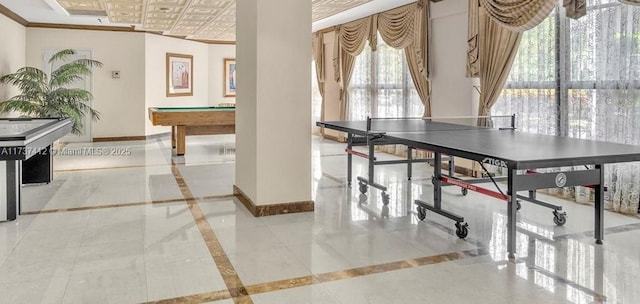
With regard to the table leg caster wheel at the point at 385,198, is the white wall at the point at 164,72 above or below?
above

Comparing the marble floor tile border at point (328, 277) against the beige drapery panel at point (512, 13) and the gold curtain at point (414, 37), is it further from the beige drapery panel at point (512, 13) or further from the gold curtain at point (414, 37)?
the gold curtain at point (414, 37)

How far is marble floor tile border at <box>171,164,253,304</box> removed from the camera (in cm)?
276

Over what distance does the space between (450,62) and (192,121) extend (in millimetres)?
4414

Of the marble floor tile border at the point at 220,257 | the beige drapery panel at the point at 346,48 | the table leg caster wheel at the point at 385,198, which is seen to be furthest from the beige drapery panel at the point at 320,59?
the marble floor tile border at the point at 220,257

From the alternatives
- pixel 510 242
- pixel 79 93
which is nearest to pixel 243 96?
pixel 510 242

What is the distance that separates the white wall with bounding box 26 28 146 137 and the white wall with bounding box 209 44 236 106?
2.70 m

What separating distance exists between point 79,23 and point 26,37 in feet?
3.66

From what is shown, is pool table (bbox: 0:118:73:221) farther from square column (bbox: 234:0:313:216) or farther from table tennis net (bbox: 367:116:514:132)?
table tennis net (bbox: 367:116:514:132)

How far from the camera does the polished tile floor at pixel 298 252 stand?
2791 mm

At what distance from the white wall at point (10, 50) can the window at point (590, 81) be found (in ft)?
27.6

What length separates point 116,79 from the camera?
1073cm

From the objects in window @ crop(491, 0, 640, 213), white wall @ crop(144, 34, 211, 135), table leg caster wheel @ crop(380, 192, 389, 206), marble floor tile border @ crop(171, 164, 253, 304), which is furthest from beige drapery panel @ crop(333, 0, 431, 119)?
white wall @ crop(144, 34, 211, 135)

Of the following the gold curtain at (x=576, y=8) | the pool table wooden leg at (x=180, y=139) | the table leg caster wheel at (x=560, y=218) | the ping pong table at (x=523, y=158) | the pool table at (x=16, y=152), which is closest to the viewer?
the ping pong table at (x=523, y=158)

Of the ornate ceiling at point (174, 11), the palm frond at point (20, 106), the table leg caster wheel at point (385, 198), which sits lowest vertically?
the table leg caster wheel at point (385, 198)
